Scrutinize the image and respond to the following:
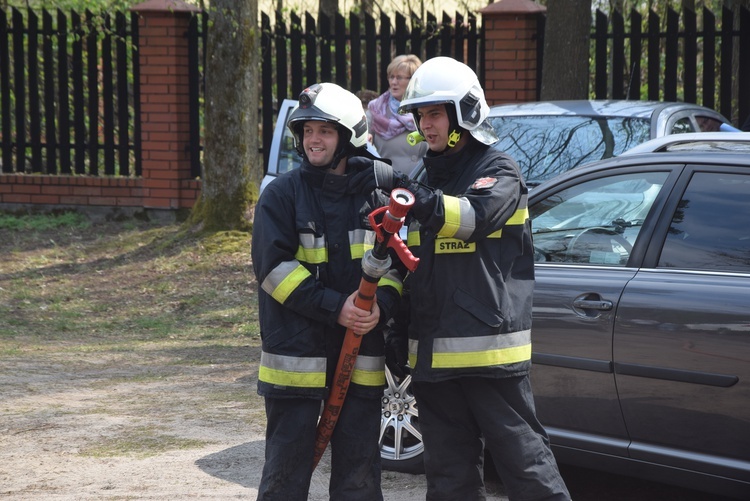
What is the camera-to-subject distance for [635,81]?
1091 centimetres

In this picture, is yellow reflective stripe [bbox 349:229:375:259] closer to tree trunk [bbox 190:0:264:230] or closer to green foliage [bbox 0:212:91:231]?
tree trunk [bbox 190:0:264:230]

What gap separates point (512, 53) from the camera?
11.2 meters

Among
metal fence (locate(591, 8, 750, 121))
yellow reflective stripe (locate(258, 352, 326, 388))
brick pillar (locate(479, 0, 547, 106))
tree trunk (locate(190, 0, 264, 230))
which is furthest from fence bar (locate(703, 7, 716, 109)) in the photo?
yellow reflective stripe (locate(258, 352, 326, 388))

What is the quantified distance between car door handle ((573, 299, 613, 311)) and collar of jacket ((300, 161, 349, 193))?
118cm

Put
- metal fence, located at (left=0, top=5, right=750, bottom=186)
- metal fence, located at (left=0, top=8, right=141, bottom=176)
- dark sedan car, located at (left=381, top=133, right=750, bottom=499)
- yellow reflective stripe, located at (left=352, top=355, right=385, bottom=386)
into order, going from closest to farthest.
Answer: yellow reflective stripe, located at (left=352, top=355, right=385, bottom=386) → dark sedan car, located at (left=381, top=133, right=750, bottom=499) → metal fence, located at (left=0, top=5, right=750, bottom=186) → metal fence, located at (left=0, top=8, right=141, bottom=176)

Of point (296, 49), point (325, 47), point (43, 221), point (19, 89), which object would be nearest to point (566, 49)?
point (325, 47)

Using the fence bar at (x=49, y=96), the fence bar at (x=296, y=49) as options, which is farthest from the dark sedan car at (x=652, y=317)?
the fence bar at (x=49, y=96)

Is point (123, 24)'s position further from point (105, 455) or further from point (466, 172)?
point (466, 172)

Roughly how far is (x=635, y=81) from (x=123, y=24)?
19.4 ft

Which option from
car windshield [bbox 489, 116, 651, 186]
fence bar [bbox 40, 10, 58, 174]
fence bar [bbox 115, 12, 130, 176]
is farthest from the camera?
fence bar [bbox 40, 10, 58, 174]

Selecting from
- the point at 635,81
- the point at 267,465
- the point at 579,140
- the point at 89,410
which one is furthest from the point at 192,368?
the point at 635,81

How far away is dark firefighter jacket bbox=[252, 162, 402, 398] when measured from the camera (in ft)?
11.3

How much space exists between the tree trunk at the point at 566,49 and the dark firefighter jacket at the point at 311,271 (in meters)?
6.63

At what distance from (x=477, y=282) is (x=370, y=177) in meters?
0.49
